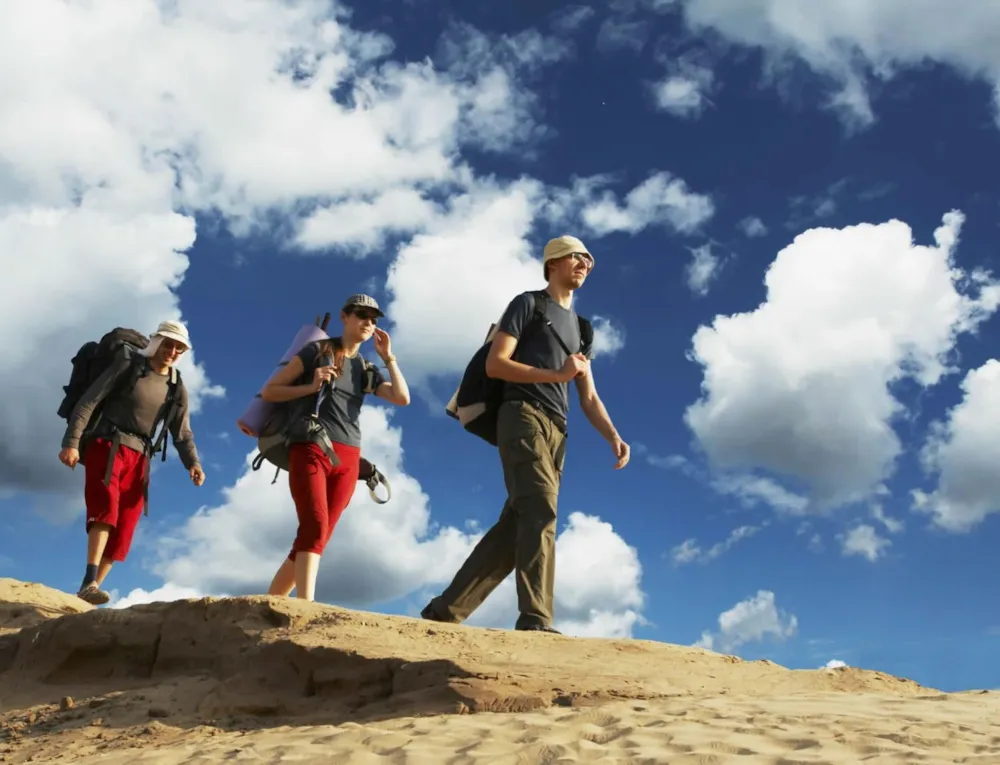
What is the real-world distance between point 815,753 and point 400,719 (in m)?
2.09

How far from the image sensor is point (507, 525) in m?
6.95

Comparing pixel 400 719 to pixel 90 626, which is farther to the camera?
pixel 90 626

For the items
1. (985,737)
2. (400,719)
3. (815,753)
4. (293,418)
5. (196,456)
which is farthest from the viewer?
(196,456)

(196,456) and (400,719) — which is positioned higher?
(196,456)

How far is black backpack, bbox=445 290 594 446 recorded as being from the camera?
23.1 feet

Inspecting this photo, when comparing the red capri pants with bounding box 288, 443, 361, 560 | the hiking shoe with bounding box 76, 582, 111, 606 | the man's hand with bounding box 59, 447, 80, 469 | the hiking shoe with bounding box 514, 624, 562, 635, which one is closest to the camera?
the hiking shoe with bounding box 514, 624, 562, 635

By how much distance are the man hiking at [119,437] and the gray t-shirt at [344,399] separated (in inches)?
81.9

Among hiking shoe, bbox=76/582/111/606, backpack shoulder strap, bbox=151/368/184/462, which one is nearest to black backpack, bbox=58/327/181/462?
backpack shoulder strap, bbox=151/368/184/462

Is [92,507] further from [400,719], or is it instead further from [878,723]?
[878,723]

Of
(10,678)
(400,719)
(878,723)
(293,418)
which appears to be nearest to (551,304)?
(293,418)

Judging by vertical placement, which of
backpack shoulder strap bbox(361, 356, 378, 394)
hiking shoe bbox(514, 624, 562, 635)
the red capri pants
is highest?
backpack shoulder strap bbox(361, 356, 378, 394)

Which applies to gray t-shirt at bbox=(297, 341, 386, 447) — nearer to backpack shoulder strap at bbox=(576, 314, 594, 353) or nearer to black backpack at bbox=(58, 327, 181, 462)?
backpack shoulder strap at bbox=(576, 314, 594, 353)

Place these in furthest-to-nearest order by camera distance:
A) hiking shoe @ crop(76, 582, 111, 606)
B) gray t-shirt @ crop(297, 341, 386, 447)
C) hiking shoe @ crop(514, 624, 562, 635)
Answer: hiking shoe @ crop(76, 582, 111, 606)
gray t-shirt @ crop(297, 341, 386, 447)
hiking shoe @ crop(514, 624, 562, 635)

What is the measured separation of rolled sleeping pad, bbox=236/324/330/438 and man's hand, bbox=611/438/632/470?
2.23m
